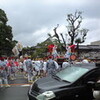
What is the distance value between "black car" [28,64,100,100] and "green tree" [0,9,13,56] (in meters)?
39.1

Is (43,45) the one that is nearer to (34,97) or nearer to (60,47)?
(60,47)

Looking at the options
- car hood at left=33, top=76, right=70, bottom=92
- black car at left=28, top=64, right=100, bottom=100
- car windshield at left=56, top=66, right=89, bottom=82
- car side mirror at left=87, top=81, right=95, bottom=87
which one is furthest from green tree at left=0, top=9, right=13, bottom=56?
car side mirror at left=87, top=81, right=95, bottom=87

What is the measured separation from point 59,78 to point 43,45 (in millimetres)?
53029

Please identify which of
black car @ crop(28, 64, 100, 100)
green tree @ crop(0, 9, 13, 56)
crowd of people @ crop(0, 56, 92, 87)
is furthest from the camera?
green tree @ crop(0, 9, 13, 56)

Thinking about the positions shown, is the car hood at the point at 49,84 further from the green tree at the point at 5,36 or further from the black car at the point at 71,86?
the green tree at the point at 5,36

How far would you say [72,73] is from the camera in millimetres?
6844

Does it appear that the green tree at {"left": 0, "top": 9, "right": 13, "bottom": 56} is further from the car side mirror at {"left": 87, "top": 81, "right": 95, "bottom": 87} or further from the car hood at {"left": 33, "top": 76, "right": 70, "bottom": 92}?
the car side mirror at {"left": 87, "top": 81, "right": 95, "bottom": 87}

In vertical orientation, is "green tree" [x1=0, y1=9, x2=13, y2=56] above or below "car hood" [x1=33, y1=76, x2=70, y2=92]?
above

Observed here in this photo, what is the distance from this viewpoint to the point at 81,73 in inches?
254

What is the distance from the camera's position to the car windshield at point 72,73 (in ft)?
21.1

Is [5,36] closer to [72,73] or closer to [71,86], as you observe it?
[72,73]

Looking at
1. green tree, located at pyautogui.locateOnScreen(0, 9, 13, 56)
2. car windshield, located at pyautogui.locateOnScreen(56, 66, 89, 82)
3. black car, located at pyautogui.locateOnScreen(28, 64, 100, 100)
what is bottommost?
black car, located at pyautogui.locateOnScreen(28, 64, 100, 100)

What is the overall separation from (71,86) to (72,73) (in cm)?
80

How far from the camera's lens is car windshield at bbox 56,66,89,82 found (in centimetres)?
643
